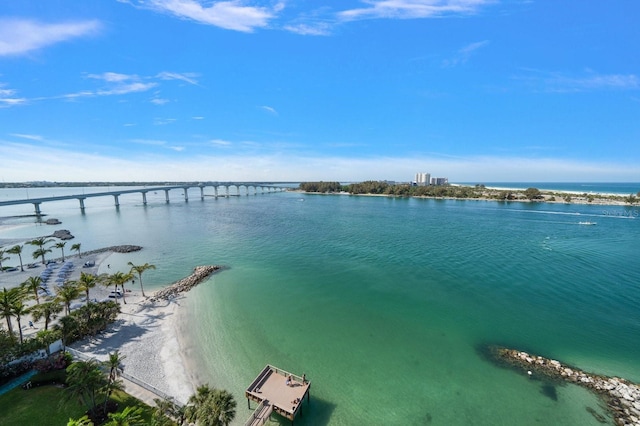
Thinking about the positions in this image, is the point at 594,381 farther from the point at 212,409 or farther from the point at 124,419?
the point at 124,419

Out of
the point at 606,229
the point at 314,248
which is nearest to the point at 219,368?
the point at 314,248

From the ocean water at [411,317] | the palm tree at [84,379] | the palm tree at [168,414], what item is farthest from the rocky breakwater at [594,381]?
the palm tree at [84,379]

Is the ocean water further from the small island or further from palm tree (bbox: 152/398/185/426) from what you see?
the small island

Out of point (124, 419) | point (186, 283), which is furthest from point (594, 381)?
point (186, 283)

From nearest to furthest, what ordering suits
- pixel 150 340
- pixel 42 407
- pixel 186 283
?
1. pixel 42 407
2. pixel 150 340
3. pixel 186 283

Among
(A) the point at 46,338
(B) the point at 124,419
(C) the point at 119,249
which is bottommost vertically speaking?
(C) the point at 119,249

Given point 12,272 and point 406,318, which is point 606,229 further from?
point 12,272

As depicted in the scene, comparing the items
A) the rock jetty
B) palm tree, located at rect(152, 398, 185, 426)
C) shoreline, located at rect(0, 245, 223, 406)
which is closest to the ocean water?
shoreline, located at rect(0, 245, 223, 406)

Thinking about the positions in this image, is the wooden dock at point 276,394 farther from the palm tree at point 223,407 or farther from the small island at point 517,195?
the small island at point 517,195

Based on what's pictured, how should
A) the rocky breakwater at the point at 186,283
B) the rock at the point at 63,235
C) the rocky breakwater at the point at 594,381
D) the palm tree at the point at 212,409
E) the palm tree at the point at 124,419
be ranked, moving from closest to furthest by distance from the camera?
the palm tree at the point at 124,419, the palm tree at the point at 212,409, the rocky breakwater at the point at 594,381, the rocky breakwater at the point at 186,283, the rock at the point at 63,235
